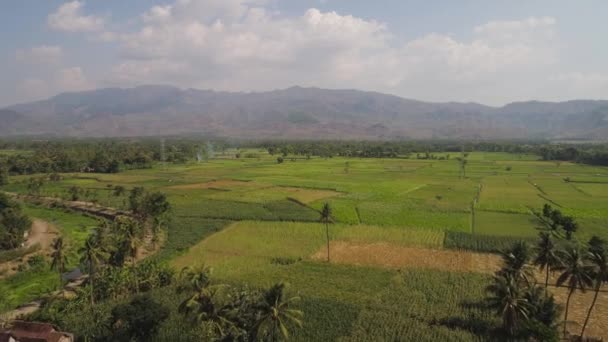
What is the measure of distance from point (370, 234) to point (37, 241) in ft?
141

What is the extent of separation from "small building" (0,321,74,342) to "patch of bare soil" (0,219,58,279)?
57.6 feet

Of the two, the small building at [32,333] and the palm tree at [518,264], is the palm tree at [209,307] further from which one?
the palm tree at [518,264]

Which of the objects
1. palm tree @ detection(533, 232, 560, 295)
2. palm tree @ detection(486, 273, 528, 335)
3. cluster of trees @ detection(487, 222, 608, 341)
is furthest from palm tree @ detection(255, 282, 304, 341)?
palm tree @ detection(533, 232, 560, 295)

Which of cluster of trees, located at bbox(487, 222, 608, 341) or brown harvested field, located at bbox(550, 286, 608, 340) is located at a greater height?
cluster of trees, located at bbox(487, 222, 608, 341)

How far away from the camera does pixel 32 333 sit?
989 inches

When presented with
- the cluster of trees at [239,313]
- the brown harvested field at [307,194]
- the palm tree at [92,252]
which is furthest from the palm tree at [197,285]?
the brown harvested field at [307,194]

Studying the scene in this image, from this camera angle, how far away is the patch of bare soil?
136 ft

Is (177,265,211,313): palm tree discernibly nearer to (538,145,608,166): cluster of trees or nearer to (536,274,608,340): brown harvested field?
(536,274,608,340): brown harvested field

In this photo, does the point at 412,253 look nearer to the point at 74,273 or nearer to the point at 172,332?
the point at 172,332

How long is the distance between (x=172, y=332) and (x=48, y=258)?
27.0 meters

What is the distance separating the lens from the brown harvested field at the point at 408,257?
40438 millimetres

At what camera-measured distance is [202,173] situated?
383 feet

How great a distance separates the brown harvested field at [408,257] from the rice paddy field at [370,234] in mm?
119

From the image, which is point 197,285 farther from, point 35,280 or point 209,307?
point 35,280
